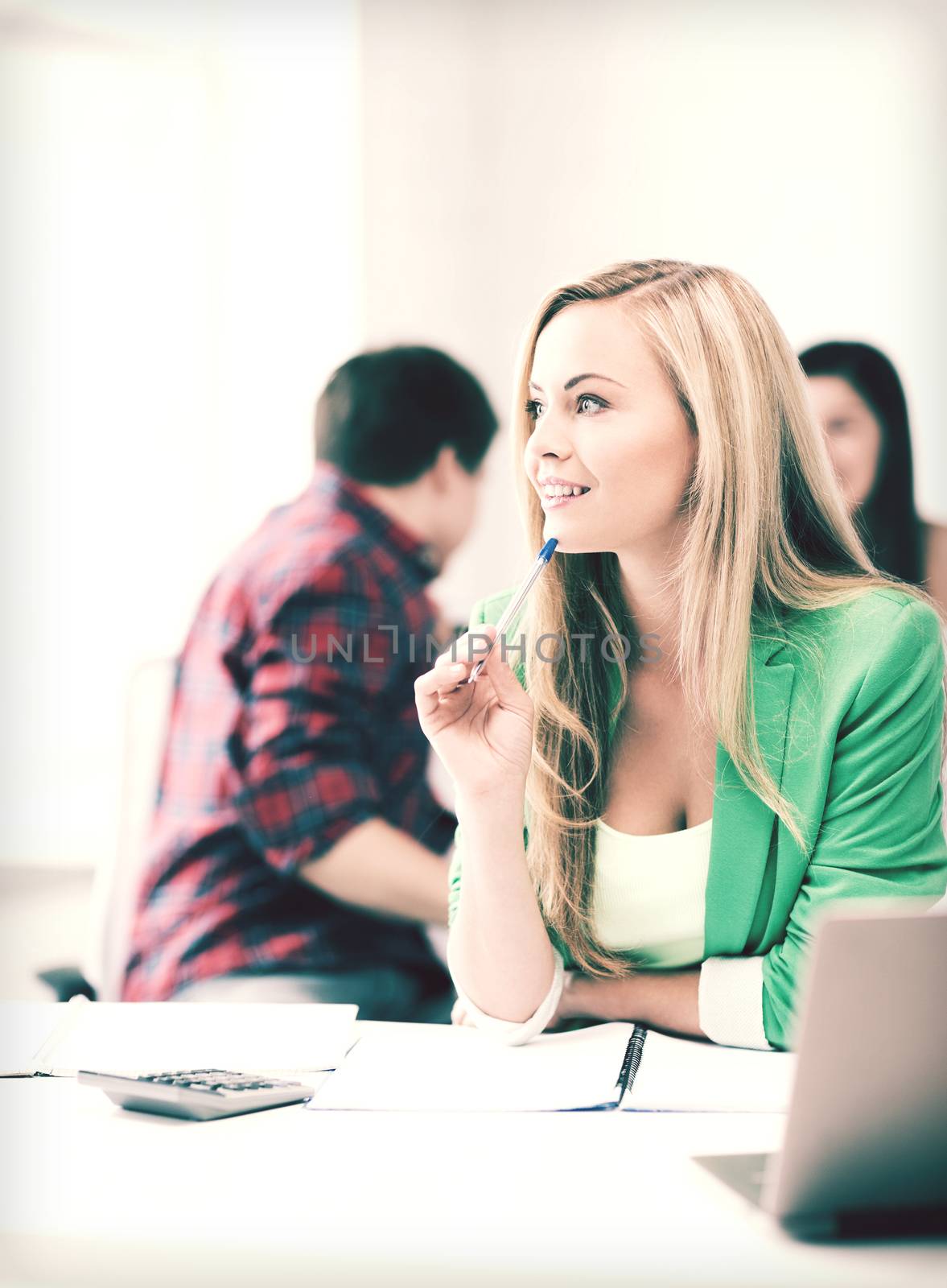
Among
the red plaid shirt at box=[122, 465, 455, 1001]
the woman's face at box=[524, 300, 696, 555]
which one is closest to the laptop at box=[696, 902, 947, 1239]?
the woman's face at box=[524, 300, 696, 555]

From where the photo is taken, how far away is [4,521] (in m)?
2.57

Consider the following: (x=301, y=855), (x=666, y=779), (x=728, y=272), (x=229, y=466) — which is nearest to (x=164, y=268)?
(x=229, y=466)

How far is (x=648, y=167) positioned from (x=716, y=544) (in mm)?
1305

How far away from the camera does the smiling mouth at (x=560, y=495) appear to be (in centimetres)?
142

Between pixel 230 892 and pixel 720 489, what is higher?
pixel 720 489

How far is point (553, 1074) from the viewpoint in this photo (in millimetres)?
1036

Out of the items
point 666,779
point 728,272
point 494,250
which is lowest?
point 666,779

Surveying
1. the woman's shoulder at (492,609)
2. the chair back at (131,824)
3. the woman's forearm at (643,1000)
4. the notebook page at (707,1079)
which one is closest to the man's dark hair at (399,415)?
the chair back at (131,824)

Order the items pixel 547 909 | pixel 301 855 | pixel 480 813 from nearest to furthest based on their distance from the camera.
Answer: pixel 480 813, pixel 547 909, pixel 301 855

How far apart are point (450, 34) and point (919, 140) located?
0.97 m

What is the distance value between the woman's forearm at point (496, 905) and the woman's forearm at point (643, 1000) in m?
0.05

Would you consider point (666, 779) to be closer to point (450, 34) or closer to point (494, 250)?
point (494, 250)

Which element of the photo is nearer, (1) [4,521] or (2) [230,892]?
(2) [230,892]

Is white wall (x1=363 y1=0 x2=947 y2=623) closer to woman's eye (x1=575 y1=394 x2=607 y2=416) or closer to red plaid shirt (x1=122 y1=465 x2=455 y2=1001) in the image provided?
red plaid shirt (x1=122 y1=465 x2=455 y2=1001)
